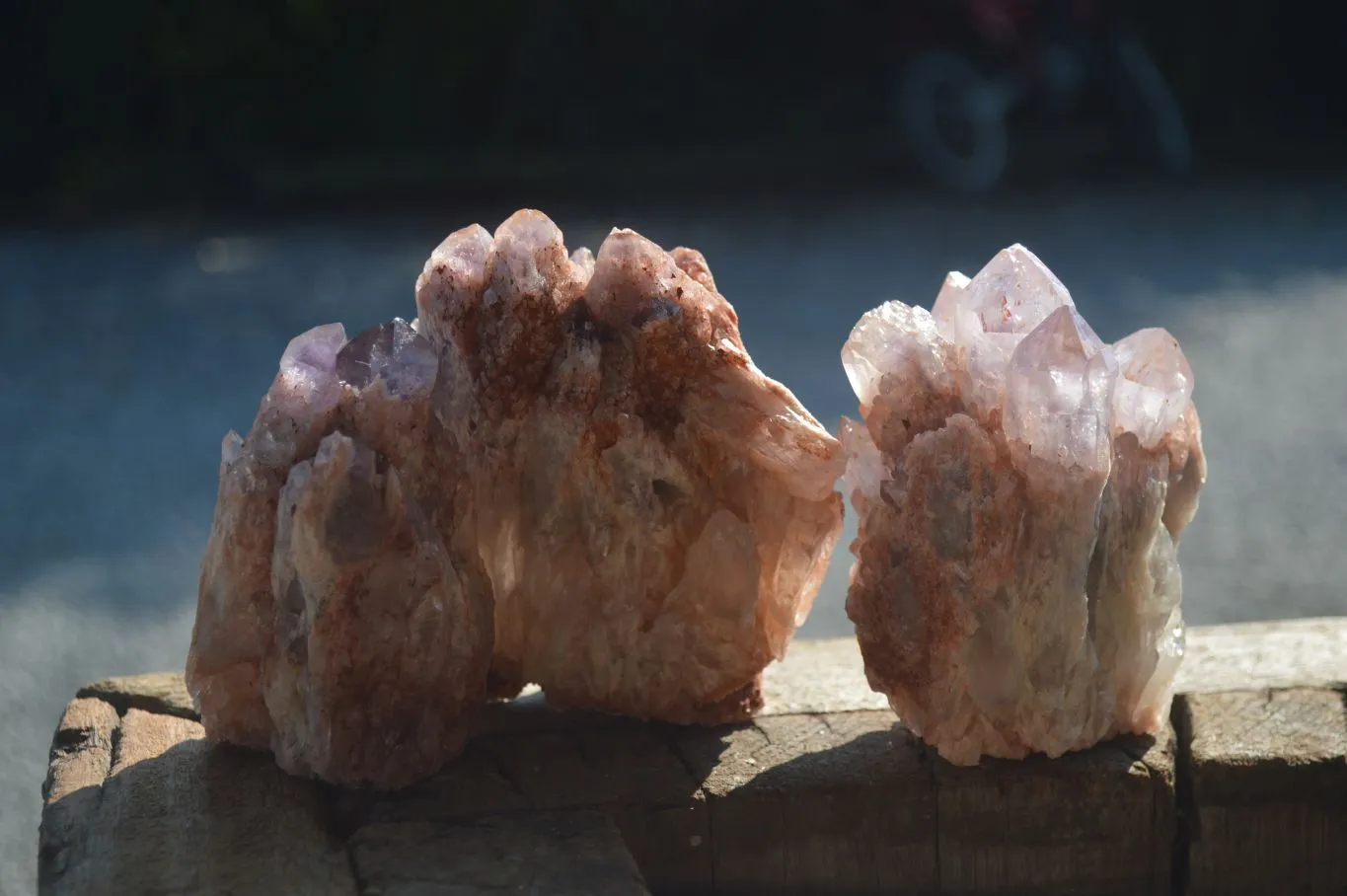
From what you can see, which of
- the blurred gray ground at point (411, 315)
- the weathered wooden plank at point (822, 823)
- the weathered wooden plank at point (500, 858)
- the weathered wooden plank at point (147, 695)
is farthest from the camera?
the blurred gray ground at point (411, 315)

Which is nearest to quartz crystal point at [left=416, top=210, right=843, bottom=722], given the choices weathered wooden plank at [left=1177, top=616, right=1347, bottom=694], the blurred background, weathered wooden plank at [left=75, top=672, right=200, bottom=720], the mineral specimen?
the mineral specimen

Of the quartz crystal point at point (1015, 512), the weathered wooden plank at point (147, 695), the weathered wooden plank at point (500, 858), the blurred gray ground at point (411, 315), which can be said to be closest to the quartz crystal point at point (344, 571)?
the weathered wooden plank at point (500, 858)

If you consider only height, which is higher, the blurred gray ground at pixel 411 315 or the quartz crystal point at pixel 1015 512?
the blurred gray ground at pixel 411 315

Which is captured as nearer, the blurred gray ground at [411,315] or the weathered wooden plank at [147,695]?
the weathered wooden plank at [147,695]

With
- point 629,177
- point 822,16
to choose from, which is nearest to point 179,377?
point 629,177

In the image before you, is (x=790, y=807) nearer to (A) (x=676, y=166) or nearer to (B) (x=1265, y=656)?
(B) (x=1265, y=656)

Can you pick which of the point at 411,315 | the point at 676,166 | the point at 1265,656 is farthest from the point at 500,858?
the point at 676,166

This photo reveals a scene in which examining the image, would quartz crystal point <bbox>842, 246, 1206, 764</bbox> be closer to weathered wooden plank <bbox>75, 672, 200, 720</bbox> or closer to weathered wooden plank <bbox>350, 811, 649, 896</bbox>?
weathered wooden plank <bbox>350, 811, 649, 896</bbox>

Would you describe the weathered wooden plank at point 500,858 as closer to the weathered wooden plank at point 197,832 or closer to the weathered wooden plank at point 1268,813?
the weathered wooden plank at point 197,832
